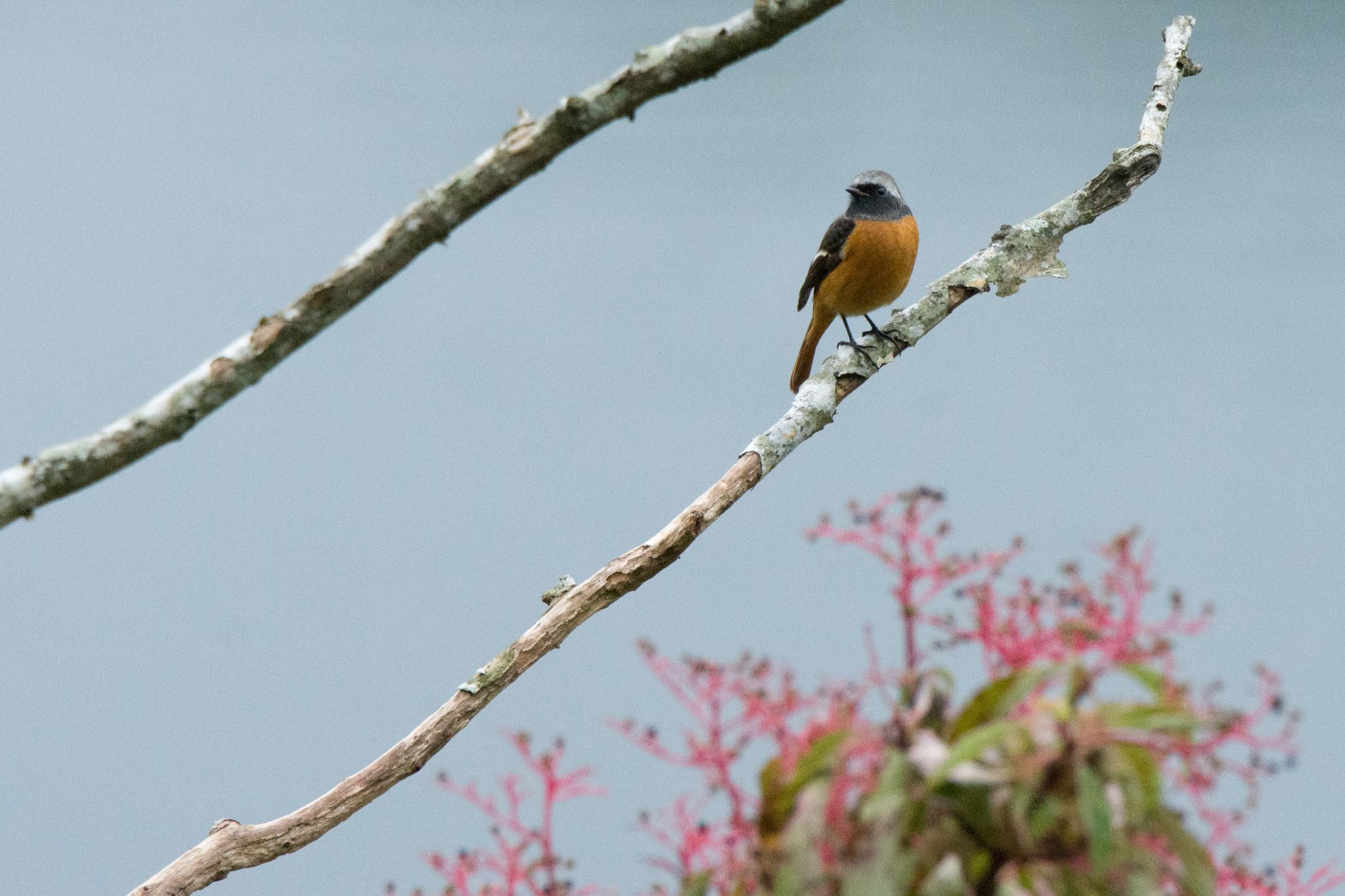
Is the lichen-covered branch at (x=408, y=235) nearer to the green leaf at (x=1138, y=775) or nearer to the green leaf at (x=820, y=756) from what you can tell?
the green leaf at (x=820, y=756)

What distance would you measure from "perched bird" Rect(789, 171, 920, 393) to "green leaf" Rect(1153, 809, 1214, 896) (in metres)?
2.70

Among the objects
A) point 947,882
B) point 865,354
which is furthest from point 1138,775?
point 865,354

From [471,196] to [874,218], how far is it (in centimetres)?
215

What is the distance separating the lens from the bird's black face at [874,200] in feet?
12.5

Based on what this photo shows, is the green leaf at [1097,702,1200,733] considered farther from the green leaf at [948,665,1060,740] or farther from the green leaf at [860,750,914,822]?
the green leaf at [860,750,914,822]

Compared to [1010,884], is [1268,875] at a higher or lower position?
lower

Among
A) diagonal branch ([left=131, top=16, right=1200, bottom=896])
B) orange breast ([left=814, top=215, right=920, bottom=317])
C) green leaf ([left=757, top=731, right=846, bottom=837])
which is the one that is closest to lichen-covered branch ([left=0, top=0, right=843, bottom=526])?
diagonal branch ([left=131, top=16, right=1200, bottom=896])

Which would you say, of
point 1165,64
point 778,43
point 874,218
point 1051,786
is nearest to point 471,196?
point 778,43

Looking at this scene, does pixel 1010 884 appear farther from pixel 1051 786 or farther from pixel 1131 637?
pixel 1131 637

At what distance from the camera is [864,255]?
373 cm

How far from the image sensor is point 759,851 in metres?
1.13

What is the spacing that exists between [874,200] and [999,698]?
288cm

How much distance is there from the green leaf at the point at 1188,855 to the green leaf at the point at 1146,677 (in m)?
0.12

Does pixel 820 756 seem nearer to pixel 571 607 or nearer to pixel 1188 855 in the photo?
pixel 1188 855
